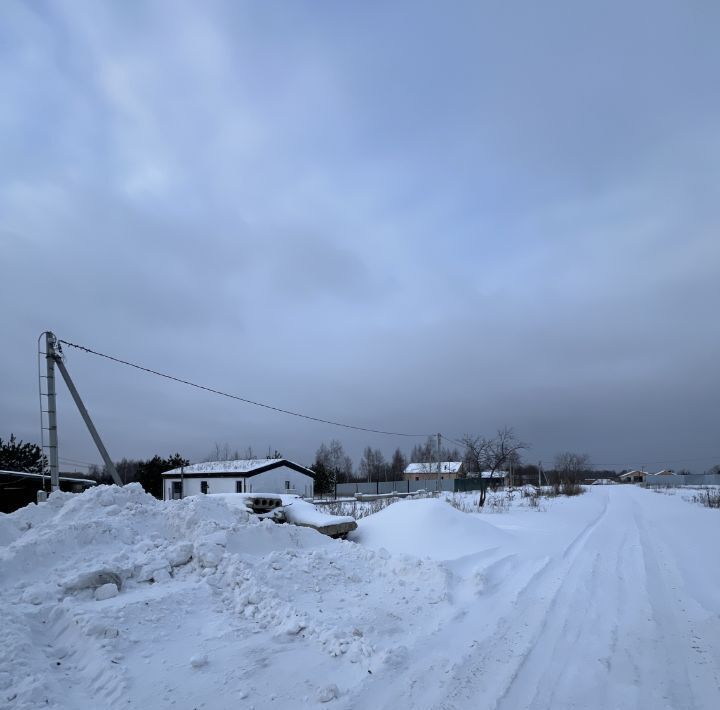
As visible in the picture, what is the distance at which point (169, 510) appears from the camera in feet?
28.7

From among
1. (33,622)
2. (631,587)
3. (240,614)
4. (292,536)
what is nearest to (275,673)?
(240,614)

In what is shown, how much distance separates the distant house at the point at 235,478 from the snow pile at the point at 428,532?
109 feet

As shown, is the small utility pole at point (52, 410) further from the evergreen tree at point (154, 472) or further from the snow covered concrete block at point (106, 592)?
the evergreen tree at point (154, 472)

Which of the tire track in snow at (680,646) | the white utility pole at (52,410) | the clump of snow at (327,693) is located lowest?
the tire track in snow at (680,646)

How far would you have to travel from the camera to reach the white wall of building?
44.2 meters

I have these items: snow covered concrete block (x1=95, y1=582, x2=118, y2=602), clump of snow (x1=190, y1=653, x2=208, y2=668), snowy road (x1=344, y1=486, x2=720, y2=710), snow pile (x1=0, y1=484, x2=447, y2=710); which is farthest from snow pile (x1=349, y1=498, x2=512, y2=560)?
snow covered concrete block (x1=95, y1=582, x2=118, y2=602)

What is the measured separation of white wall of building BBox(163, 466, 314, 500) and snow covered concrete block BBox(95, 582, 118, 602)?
38.1m

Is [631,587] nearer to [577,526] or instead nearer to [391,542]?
[391,542]

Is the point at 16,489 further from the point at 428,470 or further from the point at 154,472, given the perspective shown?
the point at 428,470

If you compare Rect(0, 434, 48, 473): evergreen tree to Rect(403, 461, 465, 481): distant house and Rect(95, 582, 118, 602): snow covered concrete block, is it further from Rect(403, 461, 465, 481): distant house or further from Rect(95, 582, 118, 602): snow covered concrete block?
Rect(403, 461, 465, 481): distant house

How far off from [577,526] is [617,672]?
1316cm

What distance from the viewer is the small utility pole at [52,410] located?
1296cm

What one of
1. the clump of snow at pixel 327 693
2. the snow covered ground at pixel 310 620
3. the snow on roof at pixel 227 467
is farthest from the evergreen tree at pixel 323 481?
the clump of snow at pixel 327 693

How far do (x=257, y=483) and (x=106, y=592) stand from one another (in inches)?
1582
